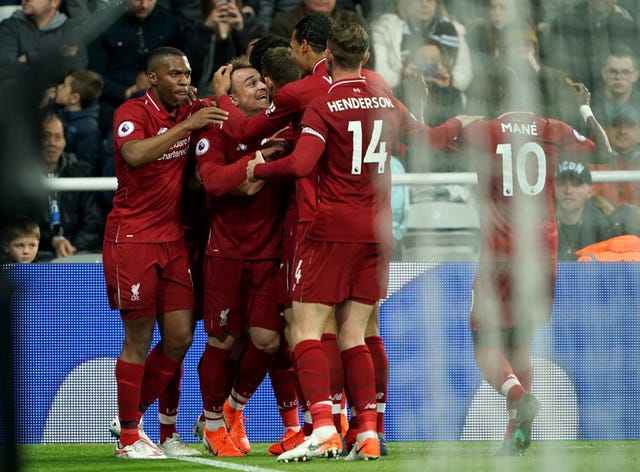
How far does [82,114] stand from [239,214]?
2952 millimetres

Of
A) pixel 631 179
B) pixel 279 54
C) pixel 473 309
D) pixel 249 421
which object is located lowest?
pixel 249 421

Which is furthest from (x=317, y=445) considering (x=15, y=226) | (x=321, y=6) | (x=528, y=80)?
(x=321, y=6)

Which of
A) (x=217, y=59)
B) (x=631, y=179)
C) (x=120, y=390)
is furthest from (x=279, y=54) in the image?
(x=217, y=59)

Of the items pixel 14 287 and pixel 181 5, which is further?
pixel 181 5

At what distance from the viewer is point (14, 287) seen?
263 cm

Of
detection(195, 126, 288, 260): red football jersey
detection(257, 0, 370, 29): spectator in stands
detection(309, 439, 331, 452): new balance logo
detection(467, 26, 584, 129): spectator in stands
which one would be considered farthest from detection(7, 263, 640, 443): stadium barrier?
detection(257, 0, 370, 29): spectator in stands

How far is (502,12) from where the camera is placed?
4000mm

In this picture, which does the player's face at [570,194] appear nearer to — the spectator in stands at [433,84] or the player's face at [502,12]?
the spectator in stands at [433,84]

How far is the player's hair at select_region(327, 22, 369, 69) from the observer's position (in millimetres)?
5703

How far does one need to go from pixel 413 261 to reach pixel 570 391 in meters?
1.76

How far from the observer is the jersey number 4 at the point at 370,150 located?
5785 mm

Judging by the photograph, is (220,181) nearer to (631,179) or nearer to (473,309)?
(473,309)

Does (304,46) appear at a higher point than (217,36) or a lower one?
lower

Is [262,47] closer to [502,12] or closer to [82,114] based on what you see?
[82,114]
